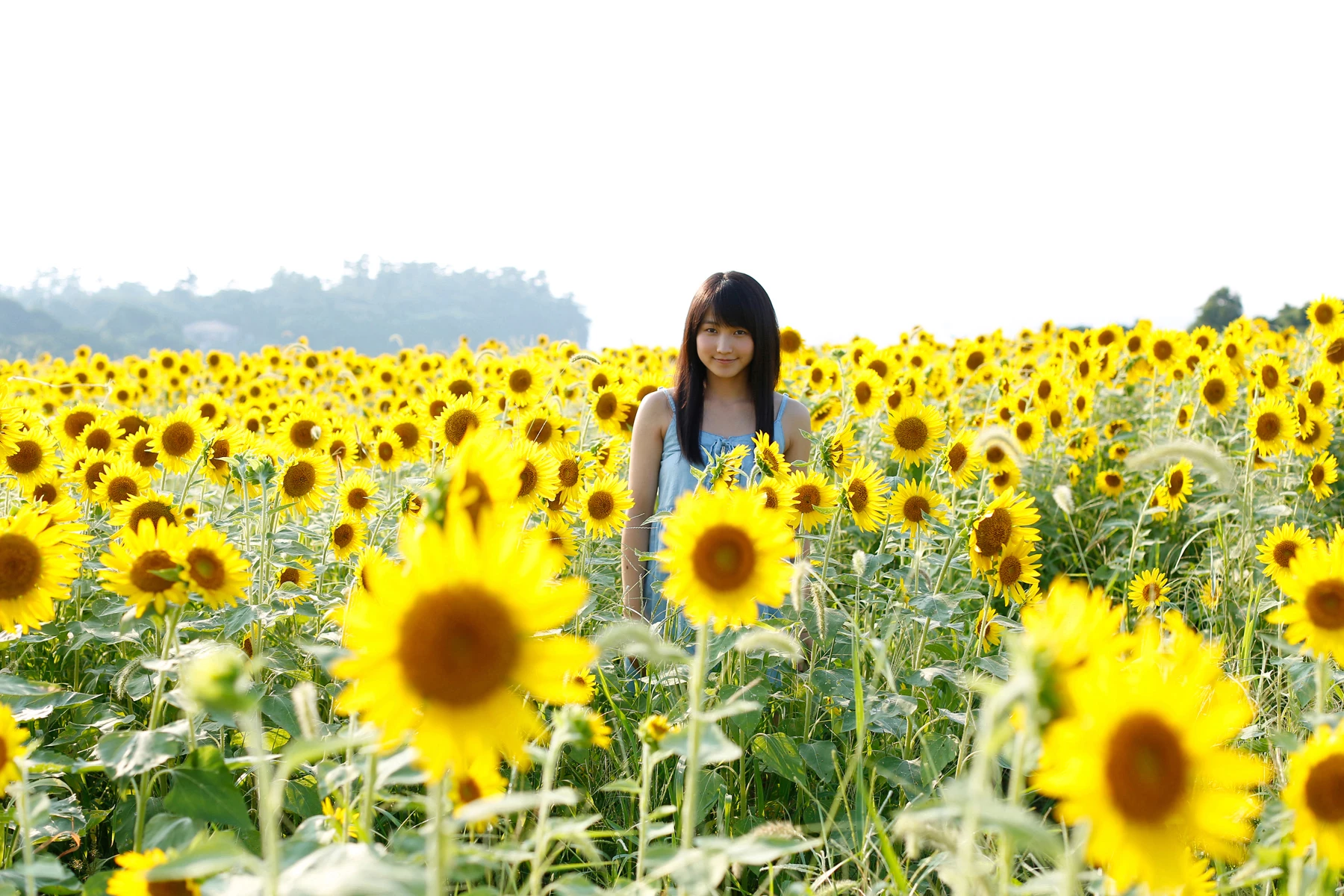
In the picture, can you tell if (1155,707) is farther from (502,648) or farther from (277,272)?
(277,272)

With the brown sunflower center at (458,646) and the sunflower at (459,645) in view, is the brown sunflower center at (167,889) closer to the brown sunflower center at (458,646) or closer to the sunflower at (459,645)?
the sunflower at (459,645)

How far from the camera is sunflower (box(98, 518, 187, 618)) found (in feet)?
6.02

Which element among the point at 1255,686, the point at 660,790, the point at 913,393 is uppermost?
the point at 913,393

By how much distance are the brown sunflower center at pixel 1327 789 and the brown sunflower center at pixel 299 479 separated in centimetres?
381

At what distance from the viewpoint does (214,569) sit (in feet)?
A: 6.93

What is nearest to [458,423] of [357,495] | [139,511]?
[357,495]

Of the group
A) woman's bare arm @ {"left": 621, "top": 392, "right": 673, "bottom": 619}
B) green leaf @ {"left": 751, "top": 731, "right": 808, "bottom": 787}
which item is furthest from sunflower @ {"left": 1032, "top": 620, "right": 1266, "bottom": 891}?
woman's bare arm @ {"left": 621, "top": 392, "right": 673, "bottom": 619}

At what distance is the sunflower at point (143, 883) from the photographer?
143 cm

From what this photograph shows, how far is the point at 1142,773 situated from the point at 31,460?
4.31 m

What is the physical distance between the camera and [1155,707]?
42.3 inches

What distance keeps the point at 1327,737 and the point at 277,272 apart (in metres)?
79.9

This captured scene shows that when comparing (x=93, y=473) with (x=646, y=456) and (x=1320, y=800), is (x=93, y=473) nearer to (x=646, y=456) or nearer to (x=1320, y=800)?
(x=646, y=456)

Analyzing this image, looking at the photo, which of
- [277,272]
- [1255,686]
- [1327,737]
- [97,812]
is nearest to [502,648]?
[1327,737]

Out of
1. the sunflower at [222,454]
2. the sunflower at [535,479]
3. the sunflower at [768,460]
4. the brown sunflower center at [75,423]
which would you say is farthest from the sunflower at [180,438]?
the sunflower at [768,460]
